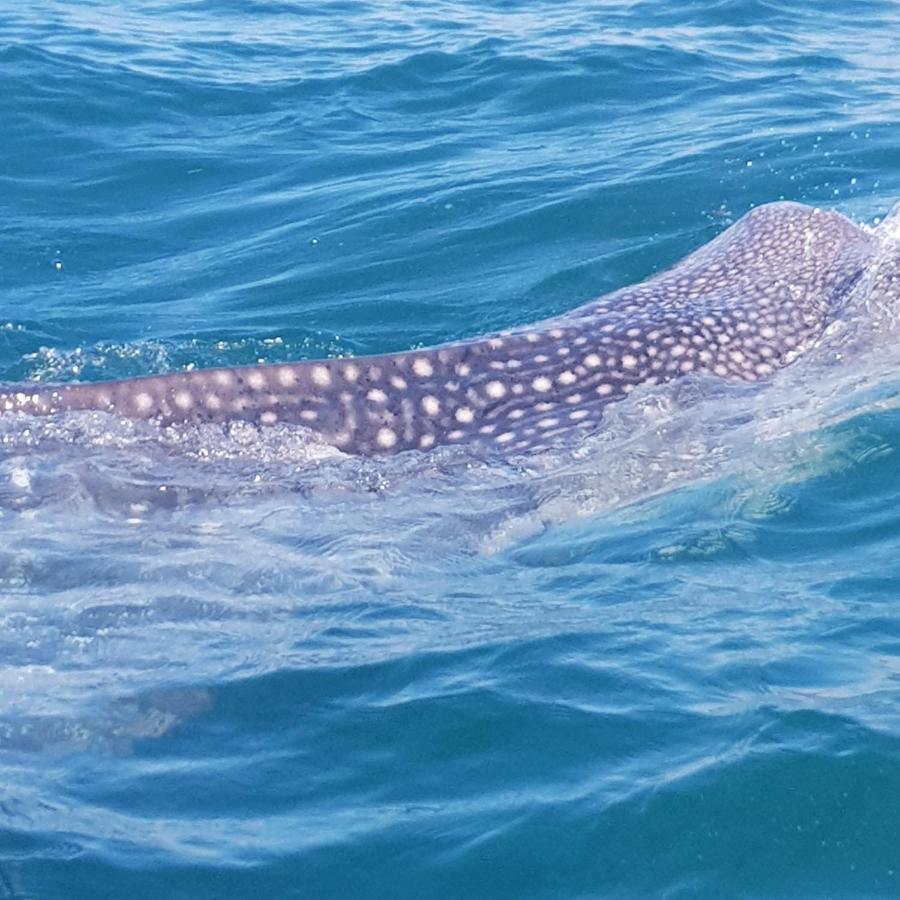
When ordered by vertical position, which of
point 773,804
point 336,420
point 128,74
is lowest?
point 773,804

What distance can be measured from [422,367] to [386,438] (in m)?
0.40

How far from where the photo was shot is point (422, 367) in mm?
7199

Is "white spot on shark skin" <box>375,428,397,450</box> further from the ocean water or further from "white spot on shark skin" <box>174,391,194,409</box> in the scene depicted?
"white spot on shark skin" <box>174,391,194,409</box>

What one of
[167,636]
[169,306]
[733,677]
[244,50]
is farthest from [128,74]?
[733,677]

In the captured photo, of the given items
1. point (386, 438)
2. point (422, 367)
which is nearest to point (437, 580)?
point (386, 438)

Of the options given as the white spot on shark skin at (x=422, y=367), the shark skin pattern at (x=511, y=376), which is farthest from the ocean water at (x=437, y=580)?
the white spot on shark skin at (x=422, y=367)

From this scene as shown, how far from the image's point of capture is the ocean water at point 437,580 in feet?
14.5

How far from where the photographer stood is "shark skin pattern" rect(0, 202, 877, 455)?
6.91 m

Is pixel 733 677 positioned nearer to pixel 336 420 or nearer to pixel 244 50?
pixel 336 420

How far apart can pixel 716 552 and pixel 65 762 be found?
8.85 ft

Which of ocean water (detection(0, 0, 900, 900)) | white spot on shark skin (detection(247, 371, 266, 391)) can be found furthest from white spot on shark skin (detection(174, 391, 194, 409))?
white spot on shark skin (detection(247, 371, 266, 391))

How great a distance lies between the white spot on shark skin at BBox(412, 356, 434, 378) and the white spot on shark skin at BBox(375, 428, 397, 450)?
0.32 m

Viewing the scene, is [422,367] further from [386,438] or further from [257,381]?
[257,381]

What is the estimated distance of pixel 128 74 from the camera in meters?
15.4
